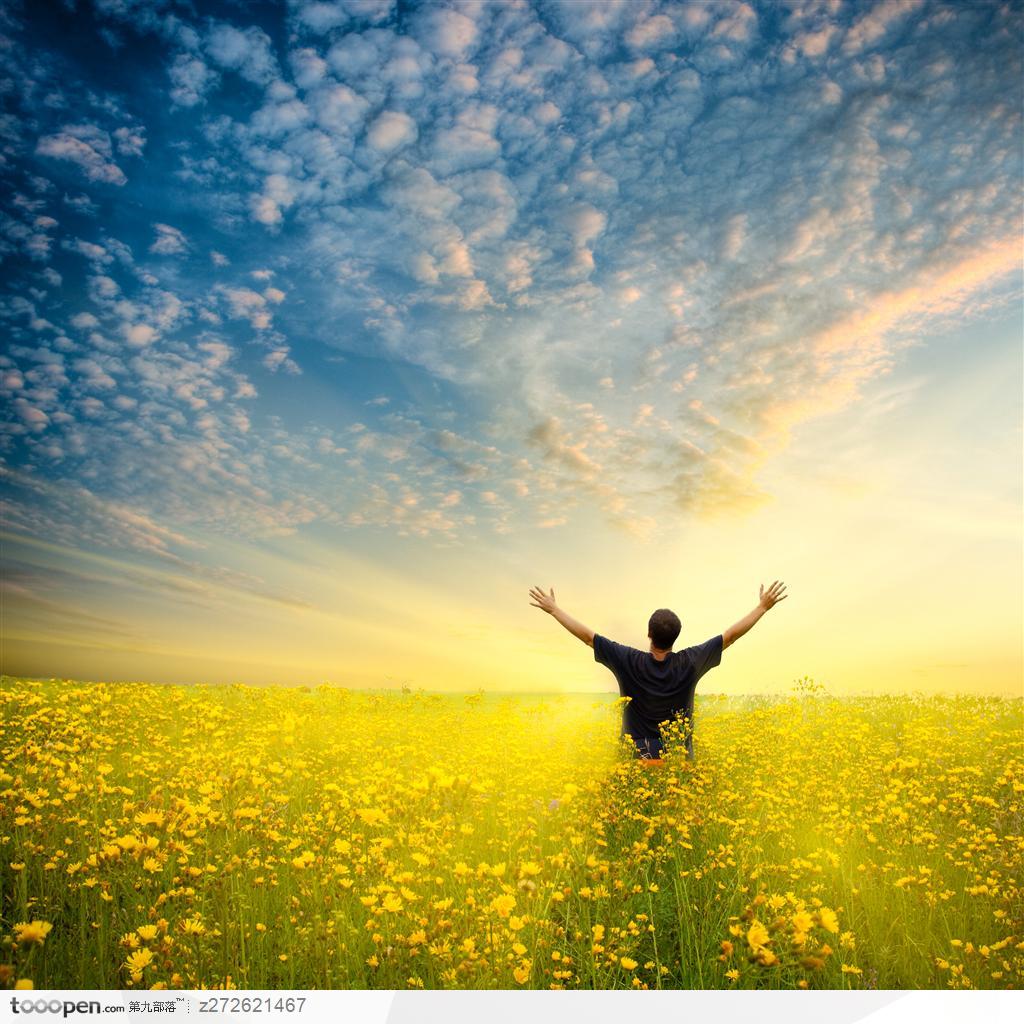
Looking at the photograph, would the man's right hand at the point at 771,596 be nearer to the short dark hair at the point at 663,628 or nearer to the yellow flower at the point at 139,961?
the short dark hair at the point at 663,628

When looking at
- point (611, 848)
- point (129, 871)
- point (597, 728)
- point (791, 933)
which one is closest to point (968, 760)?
point (597, 728)

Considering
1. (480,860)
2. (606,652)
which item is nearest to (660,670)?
(606,652)

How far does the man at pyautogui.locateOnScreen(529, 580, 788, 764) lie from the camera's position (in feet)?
23.0

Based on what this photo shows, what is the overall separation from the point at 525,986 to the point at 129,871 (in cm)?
253

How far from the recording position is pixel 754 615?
7105 mm

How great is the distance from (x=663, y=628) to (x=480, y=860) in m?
3.08

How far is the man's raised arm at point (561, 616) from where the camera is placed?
293 inches

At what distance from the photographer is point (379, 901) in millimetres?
3766

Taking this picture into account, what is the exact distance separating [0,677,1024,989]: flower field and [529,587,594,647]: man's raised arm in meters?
0.97

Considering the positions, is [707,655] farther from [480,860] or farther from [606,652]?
[480,860]
